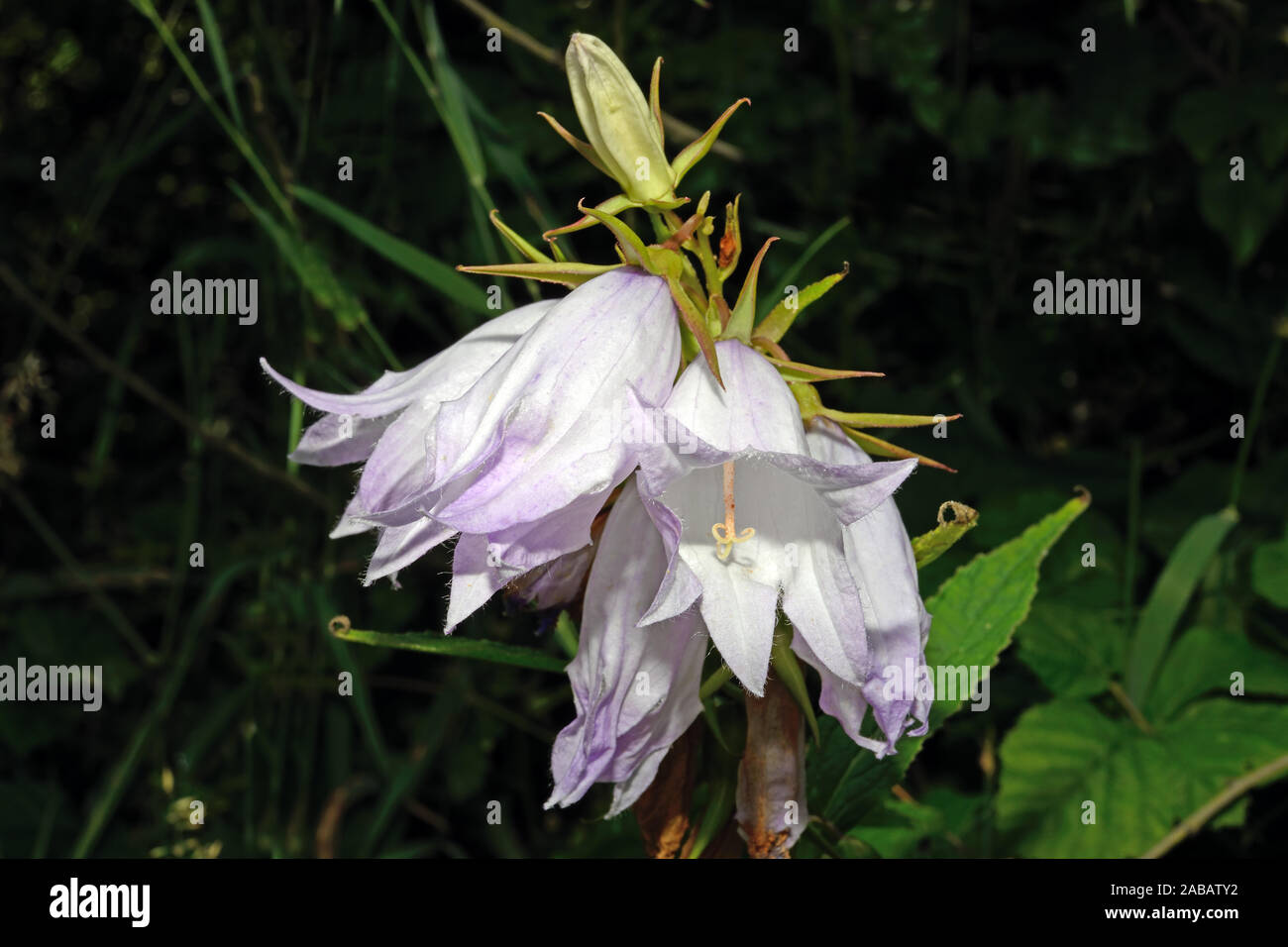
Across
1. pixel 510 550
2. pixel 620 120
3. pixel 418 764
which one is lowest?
pixel 418 764

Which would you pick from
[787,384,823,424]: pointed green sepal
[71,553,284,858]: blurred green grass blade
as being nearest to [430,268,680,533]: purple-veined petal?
[787,384,823,424]: pointed green sepal

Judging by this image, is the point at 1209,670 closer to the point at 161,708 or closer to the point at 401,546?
the point at 401,546

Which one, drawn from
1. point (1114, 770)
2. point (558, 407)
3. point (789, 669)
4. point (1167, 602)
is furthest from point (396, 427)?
point (1167, 602)

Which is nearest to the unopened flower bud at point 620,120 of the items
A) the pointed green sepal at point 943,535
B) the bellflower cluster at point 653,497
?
the bellflower cluster at point 653,497

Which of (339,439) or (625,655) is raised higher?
(339,439)

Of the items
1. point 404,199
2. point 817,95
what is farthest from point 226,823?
point 817,95

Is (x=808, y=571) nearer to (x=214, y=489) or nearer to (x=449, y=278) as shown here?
(x=449, y=278)

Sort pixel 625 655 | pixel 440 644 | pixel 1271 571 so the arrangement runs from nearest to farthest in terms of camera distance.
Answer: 1. pixel 625 655
2. pixel 440 644
3. pixel 1271 571

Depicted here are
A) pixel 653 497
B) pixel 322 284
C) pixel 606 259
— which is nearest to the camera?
pixel 653 497
